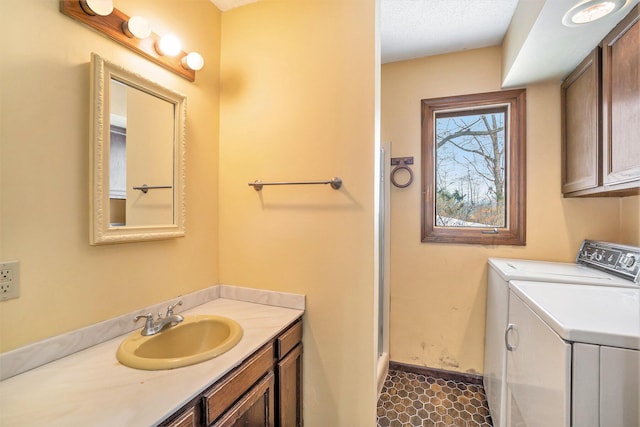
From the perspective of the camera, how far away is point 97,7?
0.97 meters

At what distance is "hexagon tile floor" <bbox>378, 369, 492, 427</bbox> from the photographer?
168 cm

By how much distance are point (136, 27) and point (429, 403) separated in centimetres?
271

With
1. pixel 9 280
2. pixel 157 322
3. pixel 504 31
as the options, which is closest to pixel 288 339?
pixel 157 322

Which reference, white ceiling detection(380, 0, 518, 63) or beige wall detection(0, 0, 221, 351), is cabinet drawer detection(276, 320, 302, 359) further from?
white ceiling detection(380, 0, 518, 63)

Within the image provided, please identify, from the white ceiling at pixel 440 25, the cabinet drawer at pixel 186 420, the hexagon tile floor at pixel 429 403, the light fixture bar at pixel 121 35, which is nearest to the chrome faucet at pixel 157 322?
the cabinet drawer at pixel 186 420

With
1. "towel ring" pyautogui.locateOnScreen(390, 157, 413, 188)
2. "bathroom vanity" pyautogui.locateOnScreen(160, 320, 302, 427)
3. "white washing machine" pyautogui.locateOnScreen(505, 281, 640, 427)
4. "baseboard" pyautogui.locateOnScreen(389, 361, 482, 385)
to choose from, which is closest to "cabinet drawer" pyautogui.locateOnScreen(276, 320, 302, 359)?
"bathroom vanity" pyautogui.locateOnScreen(160, 320, 302, 427)

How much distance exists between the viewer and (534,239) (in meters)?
1.92

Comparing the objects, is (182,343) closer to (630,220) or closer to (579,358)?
(579,358)

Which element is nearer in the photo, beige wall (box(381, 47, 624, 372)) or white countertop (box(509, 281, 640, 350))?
white countertop (box(509, 281, 640, 350))

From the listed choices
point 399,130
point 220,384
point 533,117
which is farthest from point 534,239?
point 220,384

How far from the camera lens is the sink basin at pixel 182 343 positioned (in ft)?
2.93

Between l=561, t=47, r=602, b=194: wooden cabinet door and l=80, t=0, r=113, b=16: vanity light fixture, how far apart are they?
2.34m

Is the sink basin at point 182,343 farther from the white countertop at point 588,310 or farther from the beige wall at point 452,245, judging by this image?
the beige wall at point 452,245

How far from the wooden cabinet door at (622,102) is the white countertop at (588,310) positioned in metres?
0.53
